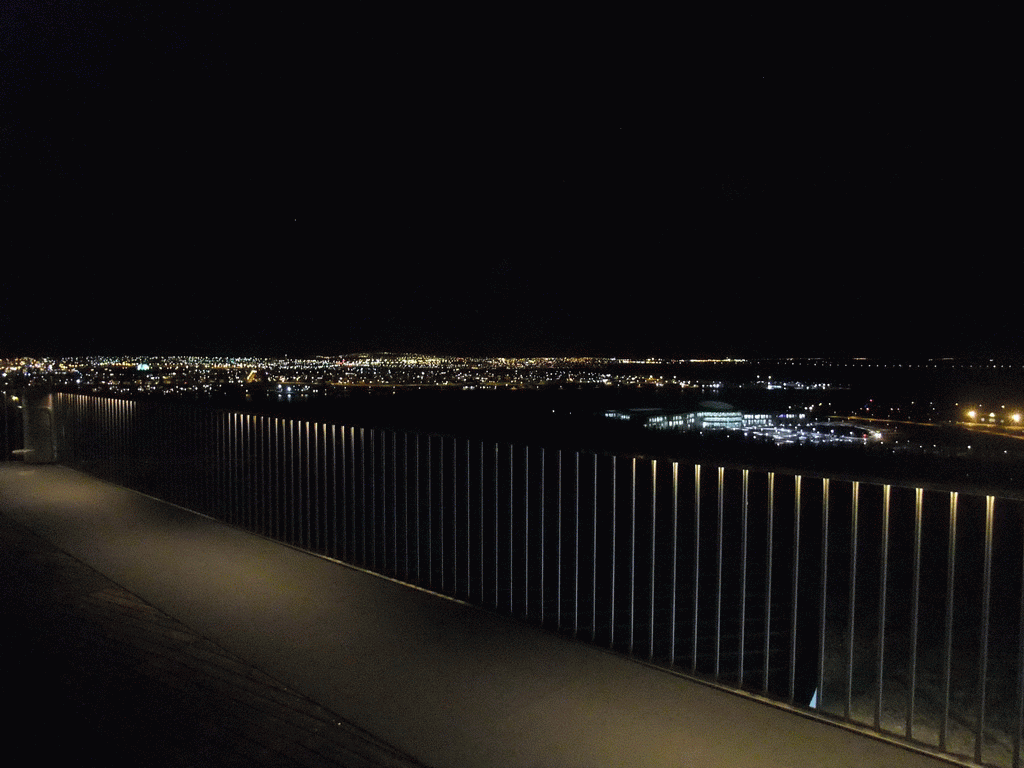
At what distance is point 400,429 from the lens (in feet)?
22.7

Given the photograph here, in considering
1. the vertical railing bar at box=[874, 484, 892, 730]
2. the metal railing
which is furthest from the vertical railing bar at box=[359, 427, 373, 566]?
the vertical railing bar at box=[874, 484, 892, 730]

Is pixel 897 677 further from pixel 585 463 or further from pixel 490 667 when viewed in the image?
pixel 585 463

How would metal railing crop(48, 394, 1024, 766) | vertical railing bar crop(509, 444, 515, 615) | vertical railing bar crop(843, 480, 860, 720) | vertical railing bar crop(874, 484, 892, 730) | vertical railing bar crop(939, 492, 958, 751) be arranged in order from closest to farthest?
1. vertical railing bar crop(939, 492, 958, 751)
2. vertical railing bar crop(874, 484, 892, 730)
3. vertical railing bar crop(843, 480, 860, 720)
4. metal railing crop(48, 394, 1024, 766)
5. vertical railing bar crop(509, 444, 515, 615)

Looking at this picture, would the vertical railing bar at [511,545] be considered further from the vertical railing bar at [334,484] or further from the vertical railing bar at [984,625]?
the vertical railing bar at [984,625]

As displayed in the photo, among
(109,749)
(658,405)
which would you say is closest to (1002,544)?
(109,749)

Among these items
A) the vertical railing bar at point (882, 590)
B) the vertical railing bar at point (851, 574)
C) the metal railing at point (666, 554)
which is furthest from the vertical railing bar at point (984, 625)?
the vertical railing bar at point (851, 574)

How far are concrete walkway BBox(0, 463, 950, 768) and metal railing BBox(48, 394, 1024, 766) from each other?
0.32m

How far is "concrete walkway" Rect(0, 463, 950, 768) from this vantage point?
152 inches

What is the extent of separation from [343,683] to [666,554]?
6.07 m

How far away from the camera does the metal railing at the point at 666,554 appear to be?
438 cm

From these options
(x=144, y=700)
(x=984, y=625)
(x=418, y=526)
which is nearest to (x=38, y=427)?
(x=418, y=526)

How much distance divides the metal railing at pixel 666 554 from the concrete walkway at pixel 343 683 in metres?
0.32

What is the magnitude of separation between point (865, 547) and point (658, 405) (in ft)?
47.8

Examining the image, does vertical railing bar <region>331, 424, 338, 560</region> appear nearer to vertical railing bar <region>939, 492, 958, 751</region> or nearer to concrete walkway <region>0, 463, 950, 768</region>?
concrete walkway <region>0, 463, 950, 768</region>
